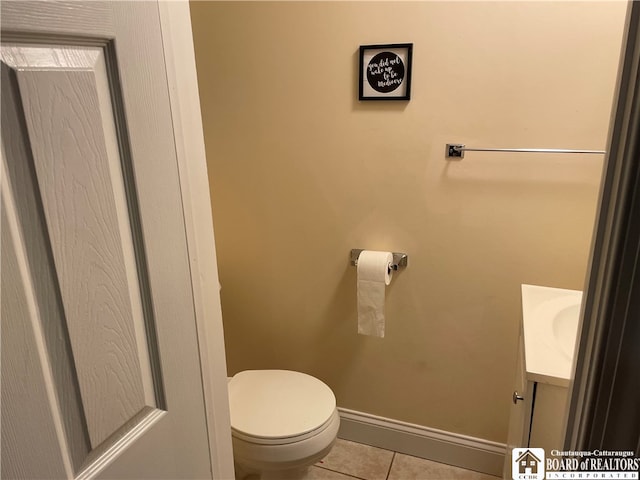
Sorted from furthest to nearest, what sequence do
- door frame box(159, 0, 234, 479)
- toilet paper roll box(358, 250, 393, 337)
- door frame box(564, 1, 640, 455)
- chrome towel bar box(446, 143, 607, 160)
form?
toilet paper roll box(358, 250, 393, 337), chrome towel bar box(446, 143, 607, 160), door frame box(159, 0, 234, 479), door frame box(564, 1, 640, 455)

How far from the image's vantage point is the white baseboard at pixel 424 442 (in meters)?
1.91

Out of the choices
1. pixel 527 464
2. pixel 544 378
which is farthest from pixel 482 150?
pixel 527 464

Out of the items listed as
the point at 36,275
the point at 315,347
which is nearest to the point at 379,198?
the point at 315,347

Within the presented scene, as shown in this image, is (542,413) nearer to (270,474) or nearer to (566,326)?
(566,326)

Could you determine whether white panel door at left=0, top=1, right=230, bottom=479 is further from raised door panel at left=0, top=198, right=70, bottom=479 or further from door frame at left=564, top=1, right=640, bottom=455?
door frame at left=564, top=1, right=640, bottom=455

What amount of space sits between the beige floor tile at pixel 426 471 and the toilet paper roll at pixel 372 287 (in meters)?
0.60

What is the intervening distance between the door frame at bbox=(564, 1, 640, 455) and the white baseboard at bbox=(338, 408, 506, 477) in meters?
1.44

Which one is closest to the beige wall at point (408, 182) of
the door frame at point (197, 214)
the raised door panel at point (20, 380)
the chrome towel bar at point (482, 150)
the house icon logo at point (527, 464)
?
the chrome towel bar at point (482, 150)

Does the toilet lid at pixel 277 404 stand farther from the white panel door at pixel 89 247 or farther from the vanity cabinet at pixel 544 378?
the white panel door at pixel 89 247

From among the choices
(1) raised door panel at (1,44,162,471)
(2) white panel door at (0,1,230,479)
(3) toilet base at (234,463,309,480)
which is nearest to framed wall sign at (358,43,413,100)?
(2) white panel door at (0,1,230,479)

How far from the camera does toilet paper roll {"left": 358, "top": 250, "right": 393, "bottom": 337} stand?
176 centimetres

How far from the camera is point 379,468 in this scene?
1.96 meters

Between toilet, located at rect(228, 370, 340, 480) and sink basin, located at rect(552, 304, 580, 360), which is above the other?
sink basin, located at rect(552, 304, 580, 360)

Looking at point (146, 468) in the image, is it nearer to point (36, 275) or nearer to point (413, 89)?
point (36, 275)
